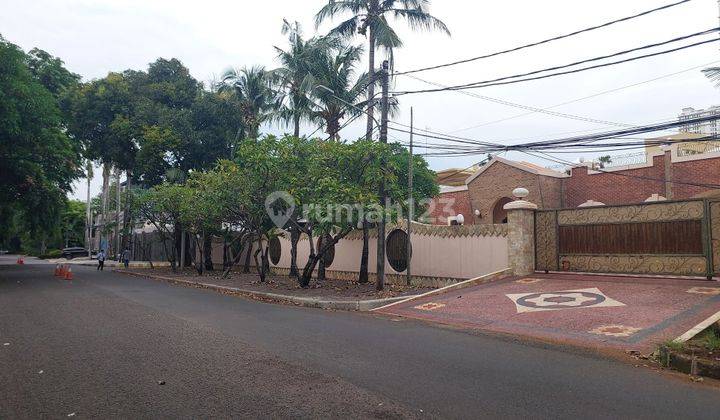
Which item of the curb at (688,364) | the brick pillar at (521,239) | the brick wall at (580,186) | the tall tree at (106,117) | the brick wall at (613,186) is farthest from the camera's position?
the tall tree at (106,117)

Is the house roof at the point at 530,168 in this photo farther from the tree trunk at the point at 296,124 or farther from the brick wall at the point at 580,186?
the tree trunk at the point at 296,124

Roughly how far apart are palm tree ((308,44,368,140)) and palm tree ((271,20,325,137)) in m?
0.69

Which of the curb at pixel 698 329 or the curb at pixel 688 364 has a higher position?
the curb at pixel 698 329

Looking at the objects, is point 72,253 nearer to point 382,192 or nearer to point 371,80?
point 371,80

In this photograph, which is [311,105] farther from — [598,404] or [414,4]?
[598,404]

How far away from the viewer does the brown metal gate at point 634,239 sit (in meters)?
12.8

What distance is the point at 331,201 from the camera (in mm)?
15789

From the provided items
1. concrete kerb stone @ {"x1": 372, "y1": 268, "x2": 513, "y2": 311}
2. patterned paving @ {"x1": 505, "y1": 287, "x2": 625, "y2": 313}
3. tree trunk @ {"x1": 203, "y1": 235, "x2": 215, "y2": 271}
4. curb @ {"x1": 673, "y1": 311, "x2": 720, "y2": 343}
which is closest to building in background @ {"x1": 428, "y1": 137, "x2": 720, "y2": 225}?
concrete kerb stone @ {"x1": 372, "y1": 268, "x2": 513, "y2": 311}

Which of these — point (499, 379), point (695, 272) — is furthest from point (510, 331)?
point (695, 272)

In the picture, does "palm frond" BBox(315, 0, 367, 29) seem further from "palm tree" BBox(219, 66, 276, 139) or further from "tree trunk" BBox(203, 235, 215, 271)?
"tree trunk" BBox(203, 235, 215, 271)

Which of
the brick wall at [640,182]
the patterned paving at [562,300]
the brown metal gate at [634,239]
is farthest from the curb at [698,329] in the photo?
the brick wall at [640,182]

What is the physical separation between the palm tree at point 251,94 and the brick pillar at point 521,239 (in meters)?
16.7

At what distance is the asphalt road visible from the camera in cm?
505

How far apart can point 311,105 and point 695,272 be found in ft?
55.1
